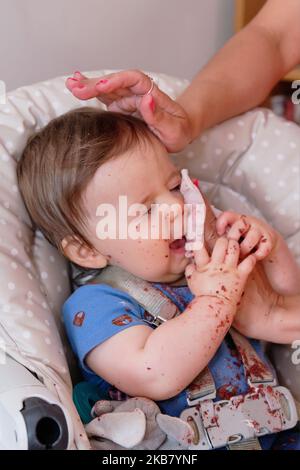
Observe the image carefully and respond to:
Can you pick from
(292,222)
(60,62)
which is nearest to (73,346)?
(292,222)

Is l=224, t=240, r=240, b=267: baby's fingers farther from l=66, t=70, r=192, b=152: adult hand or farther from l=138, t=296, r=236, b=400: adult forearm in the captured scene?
l=66, t=70, r=192, b=152: adult hand

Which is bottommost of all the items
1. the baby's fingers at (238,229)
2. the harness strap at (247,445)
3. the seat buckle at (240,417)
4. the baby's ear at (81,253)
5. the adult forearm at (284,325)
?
the harness strap at (247,445)

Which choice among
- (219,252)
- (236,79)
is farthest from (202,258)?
(236,79)

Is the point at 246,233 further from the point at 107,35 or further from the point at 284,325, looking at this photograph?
the point at 107,35

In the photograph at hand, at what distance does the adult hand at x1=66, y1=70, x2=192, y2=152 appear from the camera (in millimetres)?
984

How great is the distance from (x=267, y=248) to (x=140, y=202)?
20 centimetres

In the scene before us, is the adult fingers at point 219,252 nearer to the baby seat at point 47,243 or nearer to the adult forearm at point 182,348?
the adult forearm at point 182,348

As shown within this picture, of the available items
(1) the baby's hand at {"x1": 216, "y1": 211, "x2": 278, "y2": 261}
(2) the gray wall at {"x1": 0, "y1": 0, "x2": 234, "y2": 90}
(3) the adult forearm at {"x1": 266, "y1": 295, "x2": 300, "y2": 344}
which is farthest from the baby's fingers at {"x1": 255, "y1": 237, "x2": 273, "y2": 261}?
(2) the gray wall at {"x1": 0, "y1": 0, "x2": 234, "y2": 90}

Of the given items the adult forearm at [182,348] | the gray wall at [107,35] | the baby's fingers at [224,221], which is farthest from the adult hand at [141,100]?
the gray wall at [107,35]

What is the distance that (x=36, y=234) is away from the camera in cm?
109

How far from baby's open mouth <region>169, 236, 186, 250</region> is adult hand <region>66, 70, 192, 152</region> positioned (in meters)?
0.16

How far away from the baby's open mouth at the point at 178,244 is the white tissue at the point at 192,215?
2 cm

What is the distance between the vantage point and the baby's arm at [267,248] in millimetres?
1012

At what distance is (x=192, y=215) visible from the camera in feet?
3.33
